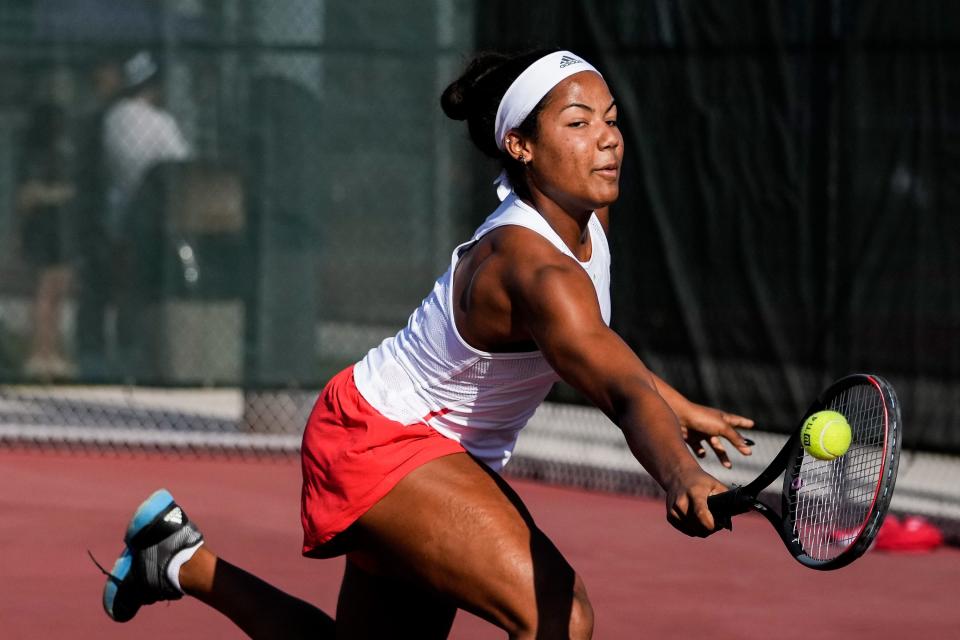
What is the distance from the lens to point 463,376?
331 centimetres

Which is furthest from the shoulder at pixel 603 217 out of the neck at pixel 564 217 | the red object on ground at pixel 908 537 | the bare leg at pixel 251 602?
the red object on ground at pixel 908 537

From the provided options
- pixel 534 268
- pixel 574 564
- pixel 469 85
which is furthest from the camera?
pixel 574 564

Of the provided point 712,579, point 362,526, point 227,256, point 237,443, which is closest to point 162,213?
point 227,256

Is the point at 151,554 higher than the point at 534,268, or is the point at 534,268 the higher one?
the point at 534,268

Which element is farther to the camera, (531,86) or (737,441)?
(531,86)

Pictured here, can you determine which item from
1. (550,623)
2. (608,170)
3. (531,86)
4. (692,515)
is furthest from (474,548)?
(531,86)

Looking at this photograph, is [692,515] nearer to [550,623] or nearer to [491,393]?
[550,623]

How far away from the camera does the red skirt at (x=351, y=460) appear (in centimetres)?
329

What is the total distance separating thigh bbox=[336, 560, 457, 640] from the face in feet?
2.64

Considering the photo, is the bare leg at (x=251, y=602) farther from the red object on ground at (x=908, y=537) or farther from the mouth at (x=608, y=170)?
the red object on ground at (x=908, y=537)

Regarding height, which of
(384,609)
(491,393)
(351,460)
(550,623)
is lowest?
(384,609)

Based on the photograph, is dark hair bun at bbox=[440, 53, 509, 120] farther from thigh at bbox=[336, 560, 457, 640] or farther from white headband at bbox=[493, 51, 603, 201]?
thigh at bbox=[336, 560, 457, 640]

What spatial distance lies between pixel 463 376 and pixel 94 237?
4.74 metres

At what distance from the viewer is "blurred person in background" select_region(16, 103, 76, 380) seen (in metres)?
7.73
